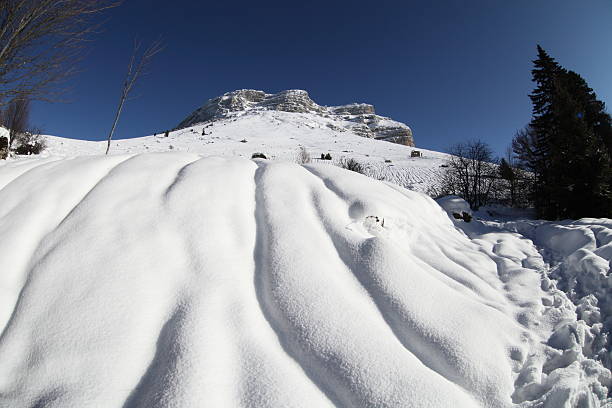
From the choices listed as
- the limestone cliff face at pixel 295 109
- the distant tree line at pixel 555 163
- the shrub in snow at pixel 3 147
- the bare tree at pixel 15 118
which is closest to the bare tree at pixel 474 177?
the distant tree line at pixel 555 163

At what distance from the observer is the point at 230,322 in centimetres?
136

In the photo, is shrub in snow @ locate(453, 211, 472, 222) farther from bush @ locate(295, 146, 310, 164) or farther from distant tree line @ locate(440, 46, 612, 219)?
bush @ locate(295, 146, 310, 164)

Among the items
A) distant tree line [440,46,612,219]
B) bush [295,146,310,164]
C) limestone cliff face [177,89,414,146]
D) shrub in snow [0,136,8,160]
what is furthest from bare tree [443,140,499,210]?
limestone cliff face [177,89,414,146]

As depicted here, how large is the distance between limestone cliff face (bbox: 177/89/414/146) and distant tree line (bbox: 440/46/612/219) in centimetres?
5569

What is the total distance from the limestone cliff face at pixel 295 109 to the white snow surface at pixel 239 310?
7059 cm

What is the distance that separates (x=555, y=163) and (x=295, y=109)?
84108 millimetres

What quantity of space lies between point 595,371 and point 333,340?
1537mm

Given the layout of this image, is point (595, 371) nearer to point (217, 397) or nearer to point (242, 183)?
point (217, 397)

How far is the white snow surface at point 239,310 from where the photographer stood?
1107 millimetres

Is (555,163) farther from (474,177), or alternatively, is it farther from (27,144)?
(27,144)

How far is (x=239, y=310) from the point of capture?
144 centimetres

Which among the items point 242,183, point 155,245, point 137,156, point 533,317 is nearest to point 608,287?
point 533,317

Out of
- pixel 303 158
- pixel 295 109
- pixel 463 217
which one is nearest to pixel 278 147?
pixel 303 158

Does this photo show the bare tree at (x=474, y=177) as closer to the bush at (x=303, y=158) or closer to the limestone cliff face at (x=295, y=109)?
the bush at (x=303, y=158)
